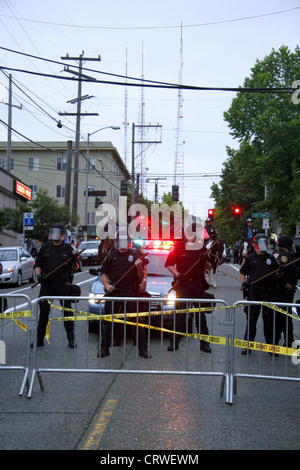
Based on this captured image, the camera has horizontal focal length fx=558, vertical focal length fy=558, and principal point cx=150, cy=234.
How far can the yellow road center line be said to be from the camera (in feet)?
14.0

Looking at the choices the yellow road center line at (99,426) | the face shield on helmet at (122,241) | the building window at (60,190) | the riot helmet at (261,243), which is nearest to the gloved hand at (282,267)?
the riot helmet at (261,243)

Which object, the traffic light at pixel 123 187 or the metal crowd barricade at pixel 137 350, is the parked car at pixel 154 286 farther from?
the traffic light at pixel 123 187

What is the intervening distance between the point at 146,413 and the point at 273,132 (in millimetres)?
30658

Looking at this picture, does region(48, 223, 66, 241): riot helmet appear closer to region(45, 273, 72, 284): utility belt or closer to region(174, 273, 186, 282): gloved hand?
region(45, 273, 72, 284): utility belt

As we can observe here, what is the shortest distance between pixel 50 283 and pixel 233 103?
1302 inches

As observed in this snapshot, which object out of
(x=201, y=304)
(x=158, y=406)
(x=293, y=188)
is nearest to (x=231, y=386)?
(x=158, y=406)

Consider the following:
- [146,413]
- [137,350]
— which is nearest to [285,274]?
[137,350]

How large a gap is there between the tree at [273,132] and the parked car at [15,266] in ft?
58.8

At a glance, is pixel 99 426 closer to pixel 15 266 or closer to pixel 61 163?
pixel 15 266

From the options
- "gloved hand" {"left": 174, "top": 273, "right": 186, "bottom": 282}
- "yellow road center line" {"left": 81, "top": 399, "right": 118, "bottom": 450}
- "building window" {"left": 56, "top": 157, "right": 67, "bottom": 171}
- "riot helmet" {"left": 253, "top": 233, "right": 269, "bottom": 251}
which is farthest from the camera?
"building window" {"left": 56, "top": 157, "right": 67, "bottom": 171}

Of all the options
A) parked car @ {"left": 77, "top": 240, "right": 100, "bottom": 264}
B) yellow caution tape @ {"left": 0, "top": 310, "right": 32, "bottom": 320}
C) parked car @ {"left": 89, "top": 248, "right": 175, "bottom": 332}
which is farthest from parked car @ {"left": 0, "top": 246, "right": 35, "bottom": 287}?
yellow caution tape @ {"left": 0, "top": 310, "right": 32, "bottom": 320}

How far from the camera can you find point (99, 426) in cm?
471

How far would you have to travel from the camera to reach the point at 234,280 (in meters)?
21.6
